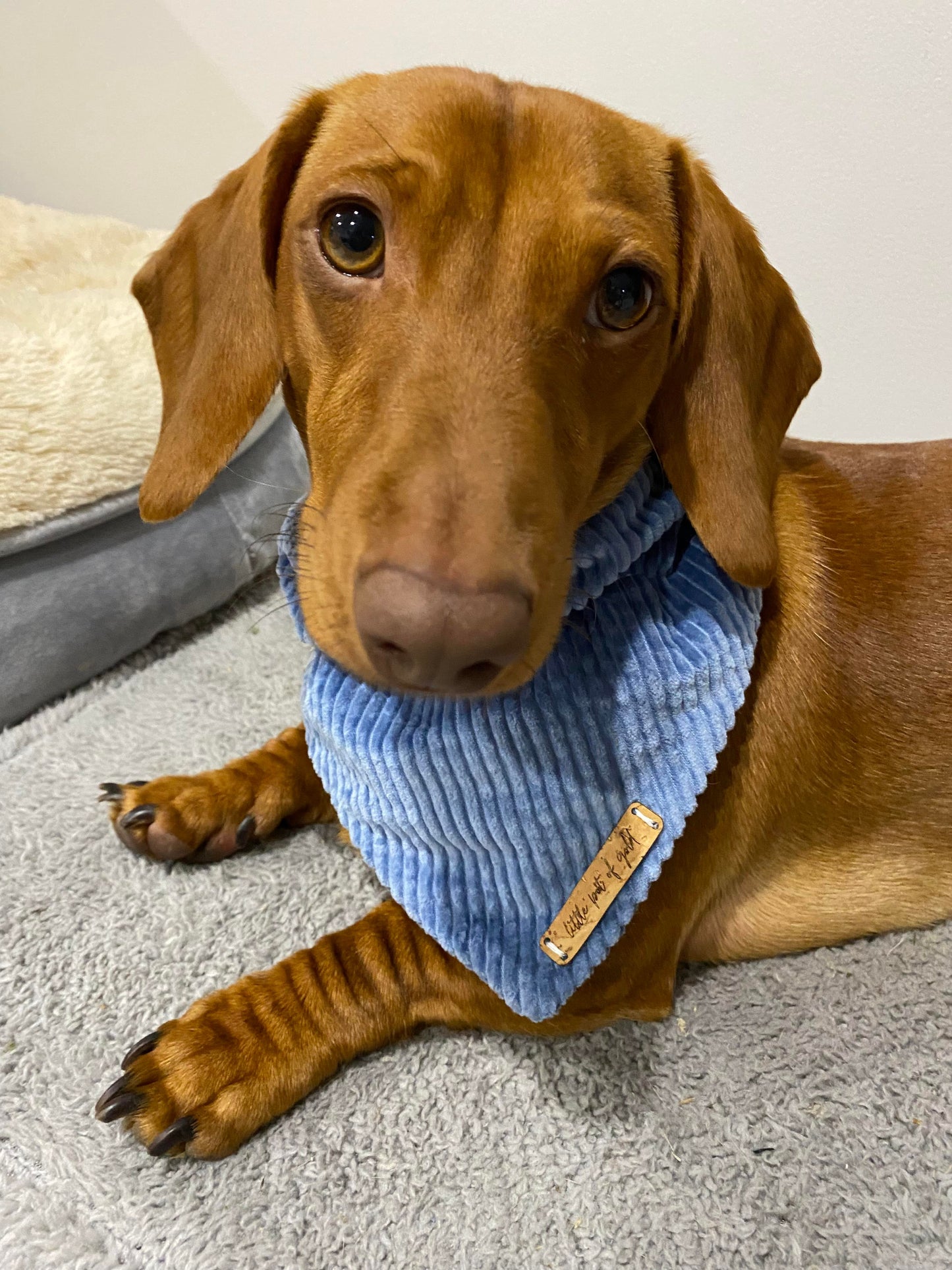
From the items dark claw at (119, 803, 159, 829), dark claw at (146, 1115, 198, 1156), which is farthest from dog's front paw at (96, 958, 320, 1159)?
dark claw at (119, 803, 159, 829)

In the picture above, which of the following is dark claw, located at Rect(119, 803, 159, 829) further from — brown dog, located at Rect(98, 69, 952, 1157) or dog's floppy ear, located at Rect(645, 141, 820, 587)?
dog's floppy ear, located at Rect(645, 141, 820, 587)

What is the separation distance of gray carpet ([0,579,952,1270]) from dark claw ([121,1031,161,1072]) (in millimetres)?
104

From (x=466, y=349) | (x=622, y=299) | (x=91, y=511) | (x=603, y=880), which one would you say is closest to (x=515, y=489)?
(x=466, y=349)

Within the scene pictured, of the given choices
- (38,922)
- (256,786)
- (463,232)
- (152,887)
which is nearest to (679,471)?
(463,232)

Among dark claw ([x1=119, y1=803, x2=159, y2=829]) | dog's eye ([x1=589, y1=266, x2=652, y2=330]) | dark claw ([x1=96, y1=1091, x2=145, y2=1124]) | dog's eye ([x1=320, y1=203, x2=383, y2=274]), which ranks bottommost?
dark claw ([x1=96, y1=1091, x2=145, y2=1124])

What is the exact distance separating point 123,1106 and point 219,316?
116 cm

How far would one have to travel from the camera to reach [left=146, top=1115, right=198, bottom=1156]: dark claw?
1.17 meters

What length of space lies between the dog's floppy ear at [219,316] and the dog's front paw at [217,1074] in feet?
2.57

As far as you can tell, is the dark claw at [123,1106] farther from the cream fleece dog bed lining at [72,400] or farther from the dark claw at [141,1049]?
the cream fleece dog bed lining at [72,400]

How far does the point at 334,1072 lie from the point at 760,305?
4.47 ft

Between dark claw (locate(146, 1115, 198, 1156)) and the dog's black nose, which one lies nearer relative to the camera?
the dog's black nose

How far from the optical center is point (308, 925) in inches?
60.2

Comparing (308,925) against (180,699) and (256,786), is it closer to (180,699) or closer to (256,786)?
(256,786)

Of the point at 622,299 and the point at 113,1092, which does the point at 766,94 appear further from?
the point at 113,1092
